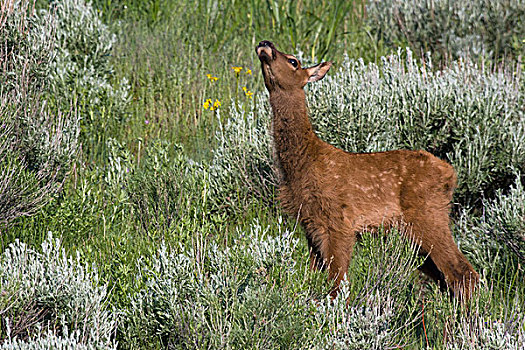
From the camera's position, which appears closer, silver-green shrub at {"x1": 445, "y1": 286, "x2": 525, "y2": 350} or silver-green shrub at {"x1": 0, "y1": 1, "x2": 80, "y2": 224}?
silver-green shrub at {"x1": 445, "y1": 286, "x2": 525, "y2": 350}

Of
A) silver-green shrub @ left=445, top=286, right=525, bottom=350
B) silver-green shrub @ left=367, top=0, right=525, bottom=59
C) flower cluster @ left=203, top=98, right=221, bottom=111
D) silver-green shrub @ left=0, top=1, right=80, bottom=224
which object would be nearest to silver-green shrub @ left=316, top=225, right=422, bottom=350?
silver-green shrub @ left=445, top=286, right=525, bottom=350

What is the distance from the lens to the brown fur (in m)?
4.53

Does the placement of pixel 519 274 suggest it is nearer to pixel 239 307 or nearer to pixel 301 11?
pixel 239 307

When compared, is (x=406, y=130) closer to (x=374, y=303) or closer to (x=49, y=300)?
(x=374, y=303)

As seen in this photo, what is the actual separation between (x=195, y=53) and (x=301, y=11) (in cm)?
237

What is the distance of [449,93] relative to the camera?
6.16 m

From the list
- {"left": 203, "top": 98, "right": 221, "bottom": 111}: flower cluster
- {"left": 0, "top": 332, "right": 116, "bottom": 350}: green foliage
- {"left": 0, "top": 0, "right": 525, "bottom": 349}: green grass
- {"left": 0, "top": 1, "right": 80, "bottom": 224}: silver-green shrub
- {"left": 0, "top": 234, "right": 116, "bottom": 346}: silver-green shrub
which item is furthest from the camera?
{"left": 203, "top": 98, "right": 221, "bottom": 111}: flower cluster

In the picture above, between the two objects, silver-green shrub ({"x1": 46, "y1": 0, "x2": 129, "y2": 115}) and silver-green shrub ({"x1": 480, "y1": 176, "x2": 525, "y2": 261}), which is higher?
silver-green shrub ({"x1": 46, "y1": 0, "x2": 129, "y2": 115})

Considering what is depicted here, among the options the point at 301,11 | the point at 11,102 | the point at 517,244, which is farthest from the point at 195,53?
the point at 517,244

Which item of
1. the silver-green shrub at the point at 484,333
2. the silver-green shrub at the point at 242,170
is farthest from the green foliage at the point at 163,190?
the silver-green shrub at the point at 484,333

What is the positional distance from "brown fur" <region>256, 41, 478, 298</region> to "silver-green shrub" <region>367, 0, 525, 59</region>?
4.59m

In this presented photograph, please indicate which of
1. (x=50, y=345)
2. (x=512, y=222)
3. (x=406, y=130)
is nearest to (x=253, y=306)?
(x=50, y=345)

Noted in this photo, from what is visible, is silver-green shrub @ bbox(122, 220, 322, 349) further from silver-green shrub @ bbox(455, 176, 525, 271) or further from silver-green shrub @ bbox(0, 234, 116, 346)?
silver-green shrub @ bbox(455, 176, 525, 271)

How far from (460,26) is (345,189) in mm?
5317
